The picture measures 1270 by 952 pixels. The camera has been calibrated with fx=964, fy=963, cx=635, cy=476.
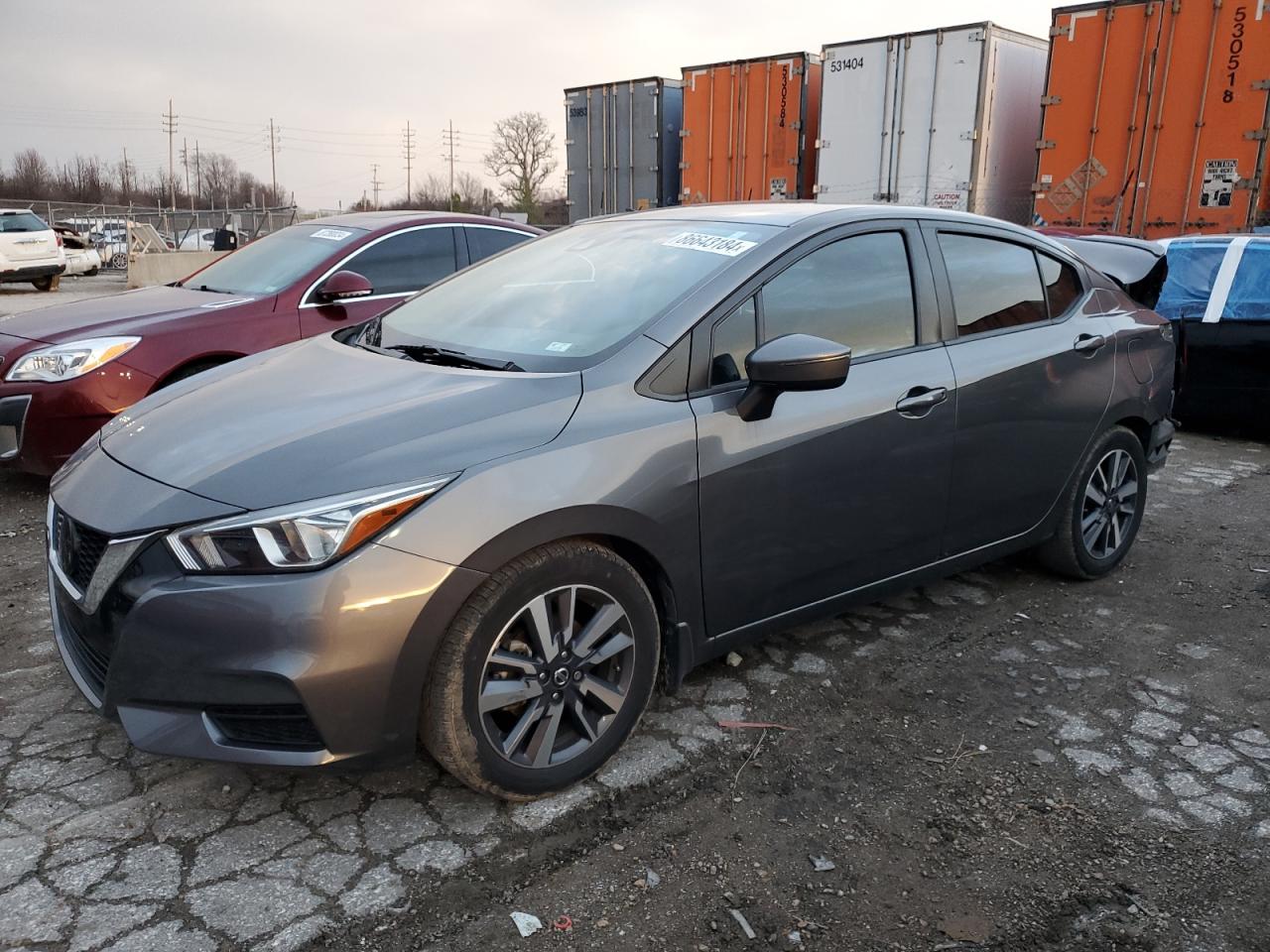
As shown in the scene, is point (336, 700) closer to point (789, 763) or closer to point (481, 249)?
point (789, 763)

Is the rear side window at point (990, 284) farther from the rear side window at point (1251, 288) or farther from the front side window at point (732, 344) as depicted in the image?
the rear side window at point (1251, 288)

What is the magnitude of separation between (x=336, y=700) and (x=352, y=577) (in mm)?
295

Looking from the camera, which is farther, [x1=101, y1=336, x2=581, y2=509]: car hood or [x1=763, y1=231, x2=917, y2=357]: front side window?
[x1=763, y1=231, x2=917, y2=357]: front side window

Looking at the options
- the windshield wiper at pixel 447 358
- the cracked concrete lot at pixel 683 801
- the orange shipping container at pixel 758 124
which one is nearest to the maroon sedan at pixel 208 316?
the cracked concrete lot at pixel 683 801

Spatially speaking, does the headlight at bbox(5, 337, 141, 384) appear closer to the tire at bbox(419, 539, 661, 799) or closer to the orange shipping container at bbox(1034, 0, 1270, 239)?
the tire at bbox(419, 539, 661, 799)

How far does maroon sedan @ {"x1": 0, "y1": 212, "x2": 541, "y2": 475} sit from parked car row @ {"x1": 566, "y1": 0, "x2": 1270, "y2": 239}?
24.4 ft

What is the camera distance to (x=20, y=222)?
771 inches

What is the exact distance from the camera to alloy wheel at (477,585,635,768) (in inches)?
97.1

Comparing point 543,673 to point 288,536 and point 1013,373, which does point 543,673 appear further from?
point 1013,373

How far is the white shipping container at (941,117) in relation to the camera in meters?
11.8

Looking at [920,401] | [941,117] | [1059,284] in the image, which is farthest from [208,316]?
[941,117]

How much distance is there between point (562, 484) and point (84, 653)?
4.38 ft

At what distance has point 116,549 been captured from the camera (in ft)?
7.67

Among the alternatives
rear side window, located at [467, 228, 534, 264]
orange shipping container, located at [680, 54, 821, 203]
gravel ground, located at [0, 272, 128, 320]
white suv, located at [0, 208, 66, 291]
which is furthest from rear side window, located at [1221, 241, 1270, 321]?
white suv, located at [0, 208, 66, 291]
